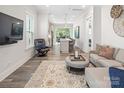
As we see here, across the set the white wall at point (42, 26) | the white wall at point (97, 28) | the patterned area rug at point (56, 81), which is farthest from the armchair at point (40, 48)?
the patterned area rug at point (56, 81)

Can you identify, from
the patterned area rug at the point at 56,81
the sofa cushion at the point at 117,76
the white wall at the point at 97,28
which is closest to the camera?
the sofa cushion at the point at 117,76

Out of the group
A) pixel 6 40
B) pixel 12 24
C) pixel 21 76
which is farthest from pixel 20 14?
pixel 21 76

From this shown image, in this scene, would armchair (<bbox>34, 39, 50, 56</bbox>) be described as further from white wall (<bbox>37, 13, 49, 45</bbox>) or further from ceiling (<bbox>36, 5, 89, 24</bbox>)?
ceiling (<bbox>36, 5, 89, 24</bbox>)

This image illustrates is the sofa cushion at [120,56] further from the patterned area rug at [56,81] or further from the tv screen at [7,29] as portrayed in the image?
the tv screen at [7,29]

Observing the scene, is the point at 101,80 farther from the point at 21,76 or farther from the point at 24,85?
the point at 21,76

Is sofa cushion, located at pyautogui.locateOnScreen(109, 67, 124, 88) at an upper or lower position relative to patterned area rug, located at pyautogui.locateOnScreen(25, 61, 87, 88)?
upper

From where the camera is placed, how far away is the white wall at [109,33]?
4836 millimetres

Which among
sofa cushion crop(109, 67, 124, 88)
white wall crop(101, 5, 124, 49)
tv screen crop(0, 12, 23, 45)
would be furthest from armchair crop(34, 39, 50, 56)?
sofa cushion crop(109, 67, 124, 88)

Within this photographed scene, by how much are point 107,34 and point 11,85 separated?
4.05 m

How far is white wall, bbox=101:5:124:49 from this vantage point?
484 cm

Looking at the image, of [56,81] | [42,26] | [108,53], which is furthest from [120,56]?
[42,26]

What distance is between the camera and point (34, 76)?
13.4 feet

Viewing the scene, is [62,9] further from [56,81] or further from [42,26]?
[56,81]

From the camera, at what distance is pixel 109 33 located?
555 centimetres
